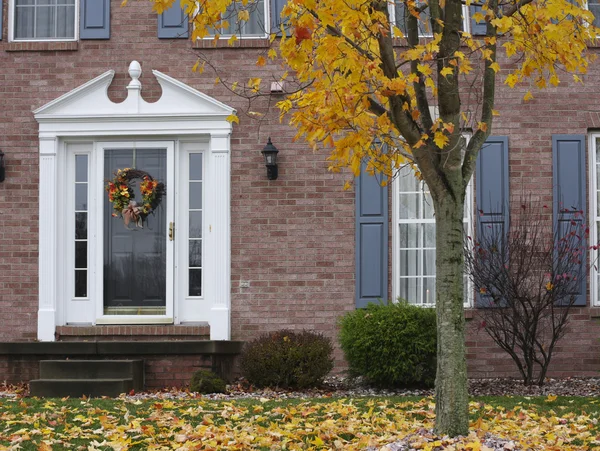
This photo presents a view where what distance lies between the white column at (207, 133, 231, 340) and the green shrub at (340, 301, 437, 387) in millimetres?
1758

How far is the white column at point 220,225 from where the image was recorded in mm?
10516

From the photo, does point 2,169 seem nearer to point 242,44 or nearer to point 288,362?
point 242,44

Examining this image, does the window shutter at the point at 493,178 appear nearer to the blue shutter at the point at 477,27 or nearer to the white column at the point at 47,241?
the blue shutter at the point at 477,27

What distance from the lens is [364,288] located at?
10.5m

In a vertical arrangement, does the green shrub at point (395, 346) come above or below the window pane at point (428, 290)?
below

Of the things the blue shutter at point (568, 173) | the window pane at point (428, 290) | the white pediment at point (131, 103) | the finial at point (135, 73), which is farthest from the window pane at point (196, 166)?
the blue shutter at point (568, 173)

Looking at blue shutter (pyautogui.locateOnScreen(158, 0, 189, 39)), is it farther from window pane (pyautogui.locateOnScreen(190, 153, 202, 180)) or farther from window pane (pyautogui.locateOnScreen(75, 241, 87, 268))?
window pane (pyautogui.locateOnScreen(75, 241, 87, 268))

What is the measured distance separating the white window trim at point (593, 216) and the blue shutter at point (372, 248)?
89.5 inches

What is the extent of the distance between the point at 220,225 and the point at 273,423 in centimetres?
392

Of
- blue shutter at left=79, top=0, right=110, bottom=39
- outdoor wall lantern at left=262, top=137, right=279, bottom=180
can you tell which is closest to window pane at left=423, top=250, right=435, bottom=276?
outdoor wall lantern at left=262, top=137, right=279, bottom=180

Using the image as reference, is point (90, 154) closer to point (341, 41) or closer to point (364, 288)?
point (364, 288)

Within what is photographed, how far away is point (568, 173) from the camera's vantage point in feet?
34.6

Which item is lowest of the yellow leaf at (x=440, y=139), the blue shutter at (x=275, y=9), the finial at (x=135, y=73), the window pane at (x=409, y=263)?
the window pane at (x=409, y=263)

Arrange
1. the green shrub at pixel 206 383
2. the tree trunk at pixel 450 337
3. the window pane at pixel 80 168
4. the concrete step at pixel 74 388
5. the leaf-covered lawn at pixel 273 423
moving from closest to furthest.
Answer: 1. the tree trunk at pixel 450 337
2. the leaf-covered lawn at pixel 273 423
3. the concrete step at pixel 74 388
4. the green shrub at pixel 206 383
5. the window pane at pixel 80 168
